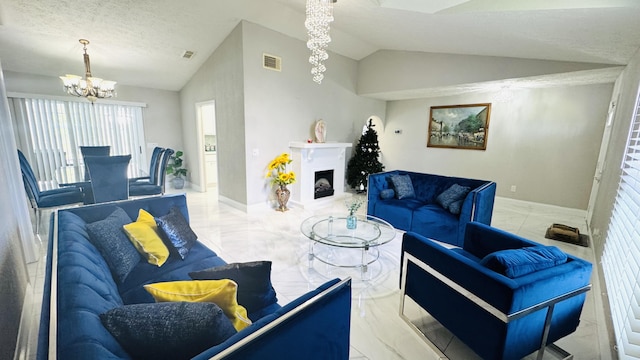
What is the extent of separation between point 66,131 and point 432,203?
7.01 m

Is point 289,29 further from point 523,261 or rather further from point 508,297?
point 508,297

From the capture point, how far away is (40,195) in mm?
3617

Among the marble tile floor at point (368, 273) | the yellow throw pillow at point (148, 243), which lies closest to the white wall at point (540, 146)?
the marble tile floor at point (368, 273)

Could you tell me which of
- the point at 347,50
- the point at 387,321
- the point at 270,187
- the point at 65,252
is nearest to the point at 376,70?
the point at 347,50

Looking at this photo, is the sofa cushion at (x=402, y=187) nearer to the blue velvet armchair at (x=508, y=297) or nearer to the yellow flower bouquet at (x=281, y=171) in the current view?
the yellow flower bouquet at (x=281, y=171)

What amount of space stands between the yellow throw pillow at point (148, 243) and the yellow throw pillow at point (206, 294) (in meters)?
0.95

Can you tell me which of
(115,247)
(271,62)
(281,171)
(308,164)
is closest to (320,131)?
(308,164)

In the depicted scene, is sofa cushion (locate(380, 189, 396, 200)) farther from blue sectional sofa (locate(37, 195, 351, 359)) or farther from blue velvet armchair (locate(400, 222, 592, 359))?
blue sectional sofa (locate(37, 195, 351, 359))

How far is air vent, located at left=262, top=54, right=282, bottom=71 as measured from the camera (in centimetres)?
449

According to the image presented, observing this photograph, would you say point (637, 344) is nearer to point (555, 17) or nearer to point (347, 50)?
point (555, 17)

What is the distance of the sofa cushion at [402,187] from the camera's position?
3.97m

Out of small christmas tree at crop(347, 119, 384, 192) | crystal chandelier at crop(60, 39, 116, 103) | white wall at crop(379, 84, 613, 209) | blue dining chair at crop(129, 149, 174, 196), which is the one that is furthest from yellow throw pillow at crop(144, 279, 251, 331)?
white wall at crop(379, 84, 613, 209)

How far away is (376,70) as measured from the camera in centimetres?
571

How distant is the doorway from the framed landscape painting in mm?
4980
